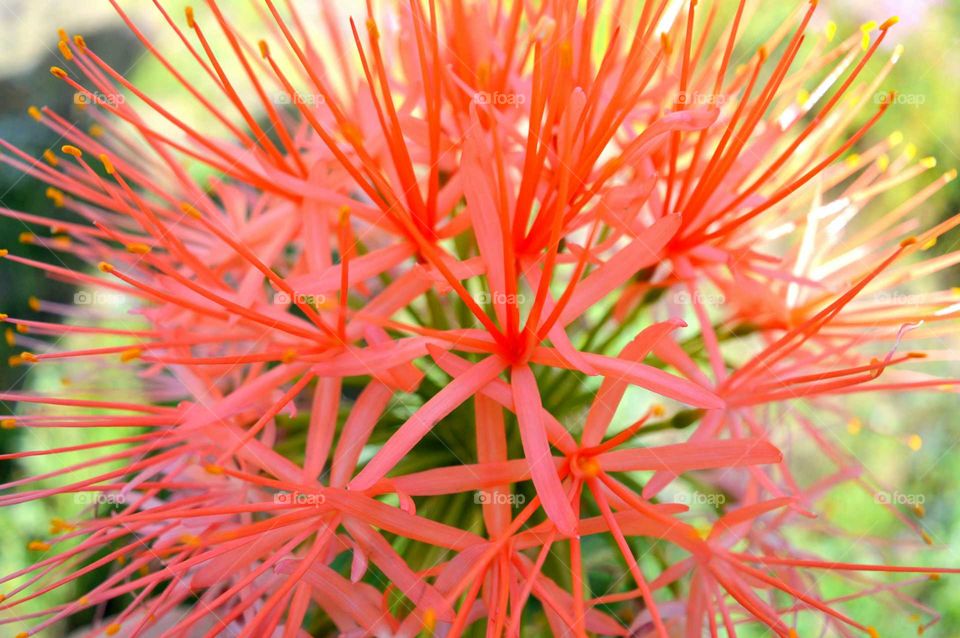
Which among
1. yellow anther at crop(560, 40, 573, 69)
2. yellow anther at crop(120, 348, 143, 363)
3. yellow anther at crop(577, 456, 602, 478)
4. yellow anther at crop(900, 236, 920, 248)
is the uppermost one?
yellow anther at crop(560, 40, 573, 69)

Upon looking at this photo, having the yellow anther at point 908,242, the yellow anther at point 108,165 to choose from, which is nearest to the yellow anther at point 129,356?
the yellow anther at point 108,165

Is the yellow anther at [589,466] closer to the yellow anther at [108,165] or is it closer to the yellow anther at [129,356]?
the yellow anther at [129,356]

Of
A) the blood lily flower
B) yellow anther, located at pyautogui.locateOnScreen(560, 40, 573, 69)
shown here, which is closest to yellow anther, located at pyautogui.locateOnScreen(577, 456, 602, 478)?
the blood lily flower

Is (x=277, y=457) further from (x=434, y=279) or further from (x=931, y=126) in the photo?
(x=931, y=126)

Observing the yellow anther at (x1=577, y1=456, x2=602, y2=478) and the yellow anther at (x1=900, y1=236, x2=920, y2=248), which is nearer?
the yellow anther at (x1=577, y1=456, x2=602, y2=478)

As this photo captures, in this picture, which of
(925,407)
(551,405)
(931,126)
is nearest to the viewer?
(551,405)

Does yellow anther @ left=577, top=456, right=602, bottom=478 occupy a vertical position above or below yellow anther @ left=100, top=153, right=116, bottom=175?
below

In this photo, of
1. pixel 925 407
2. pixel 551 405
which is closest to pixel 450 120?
pixel 551 405

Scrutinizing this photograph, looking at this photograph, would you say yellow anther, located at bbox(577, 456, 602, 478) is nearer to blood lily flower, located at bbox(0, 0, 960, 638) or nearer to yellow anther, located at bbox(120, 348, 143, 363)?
blood lily flower, located at bbox(0, 0, 960, 638)

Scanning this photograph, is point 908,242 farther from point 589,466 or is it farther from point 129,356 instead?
point 129,356
